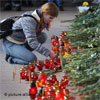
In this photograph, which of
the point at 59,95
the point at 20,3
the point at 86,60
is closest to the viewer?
the point at 59,95

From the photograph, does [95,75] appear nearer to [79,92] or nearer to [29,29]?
[79,92]

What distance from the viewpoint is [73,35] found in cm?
563

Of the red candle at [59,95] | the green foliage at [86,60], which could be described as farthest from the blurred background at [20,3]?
the red candle at [59,95]

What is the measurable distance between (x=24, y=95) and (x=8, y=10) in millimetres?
9833

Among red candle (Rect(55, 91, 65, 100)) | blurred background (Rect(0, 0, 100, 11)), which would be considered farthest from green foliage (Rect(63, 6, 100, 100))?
blurred background (Rect(0, 0, 100, 11))

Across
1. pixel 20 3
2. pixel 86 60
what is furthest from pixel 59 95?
pixel 20 3

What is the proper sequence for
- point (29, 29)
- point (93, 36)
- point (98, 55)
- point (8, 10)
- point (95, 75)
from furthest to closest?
point (8, 10) → point (93, 36) → point (29, 29) → point (98, 55) → point (95, 75)

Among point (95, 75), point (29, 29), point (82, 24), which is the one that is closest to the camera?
point (95, 75)

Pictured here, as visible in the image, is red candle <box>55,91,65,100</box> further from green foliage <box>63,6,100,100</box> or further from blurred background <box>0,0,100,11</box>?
blurred background <box>0,0,100,11</box>

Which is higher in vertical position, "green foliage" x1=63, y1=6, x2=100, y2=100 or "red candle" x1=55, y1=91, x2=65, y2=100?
"green foliage" x1=63, y1=6, x2=100, y2=100

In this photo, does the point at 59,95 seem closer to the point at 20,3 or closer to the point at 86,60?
the point at 86,60

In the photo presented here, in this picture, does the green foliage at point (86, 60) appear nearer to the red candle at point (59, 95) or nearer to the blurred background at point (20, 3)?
the red candle at point (59, 95)

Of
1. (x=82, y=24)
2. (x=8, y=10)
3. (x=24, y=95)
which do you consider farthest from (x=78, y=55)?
(x=8, y=10)

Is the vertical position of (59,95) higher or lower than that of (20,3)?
lower
